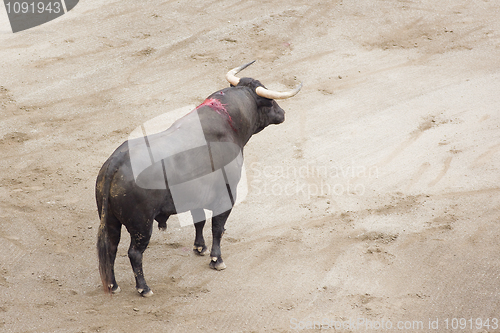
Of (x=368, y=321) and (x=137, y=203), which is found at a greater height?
(x=137, y=203)

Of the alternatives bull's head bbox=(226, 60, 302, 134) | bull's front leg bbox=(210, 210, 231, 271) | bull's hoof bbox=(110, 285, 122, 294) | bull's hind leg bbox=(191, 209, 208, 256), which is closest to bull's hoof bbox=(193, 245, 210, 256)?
bull's hind leg bbox=(191, 209, 208, 256)

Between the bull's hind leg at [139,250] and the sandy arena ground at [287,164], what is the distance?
174mm

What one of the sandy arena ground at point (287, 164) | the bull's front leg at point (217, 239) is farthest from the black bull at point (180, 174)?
the sandy arena ground at point (287, 164)

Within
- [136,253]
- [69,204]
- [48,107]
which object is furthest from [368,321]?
[48,107]

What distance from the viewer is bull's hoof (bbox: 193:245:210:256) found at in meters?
7.20

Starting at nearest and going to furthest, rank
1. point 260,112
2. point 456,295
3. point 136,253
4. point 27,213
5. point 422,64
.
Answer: point 136,253 → point 456,295 → point 260,112 → point 27,213 → point 422,64

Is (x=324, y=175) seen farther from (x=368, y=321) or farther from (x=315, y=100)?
(x=368, y=321)

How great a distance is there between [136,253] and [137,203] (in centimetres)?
76

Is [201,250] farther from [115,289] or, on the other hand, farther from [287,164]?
[287,164]

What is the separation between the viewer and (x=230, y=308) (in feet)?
20.7

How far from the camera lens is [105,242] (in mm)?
5863

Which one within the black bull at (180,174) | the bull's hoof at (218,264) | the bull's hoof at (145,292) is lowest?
the bull's hoof at (218,264)

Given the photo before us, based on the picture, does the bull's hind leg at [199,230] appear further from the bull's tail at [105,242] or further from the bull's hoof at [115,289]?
the bull's tail at [105,242]

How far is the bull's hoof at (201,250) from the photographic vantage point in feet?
23.6
